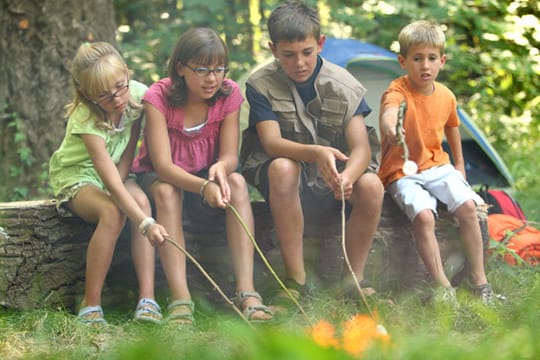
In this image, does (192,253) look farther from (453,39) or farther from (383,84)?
(453,39)

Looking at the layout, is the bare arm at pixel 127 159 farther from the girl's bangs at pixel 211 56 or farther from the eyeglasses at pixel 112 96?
the girl's bangs at pixel 211 56

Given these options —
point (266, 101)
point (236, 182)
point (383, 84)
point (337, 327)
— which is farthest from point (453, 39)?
point (337, 327)

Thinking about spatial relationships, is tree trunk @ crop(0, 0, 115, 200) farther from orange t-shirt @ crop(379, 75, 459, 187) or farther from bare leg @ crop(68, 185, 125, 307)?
orange t-shirt @ crop(379, 75, 459, 187)

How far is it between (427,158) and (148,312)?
131 centimetres

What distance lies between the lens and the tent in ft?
16.9

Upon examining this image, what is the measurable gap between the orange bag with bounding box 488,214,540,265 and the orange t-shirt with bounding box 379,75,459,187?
53cm

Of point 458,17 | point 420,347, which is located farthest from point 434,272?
point 458,17

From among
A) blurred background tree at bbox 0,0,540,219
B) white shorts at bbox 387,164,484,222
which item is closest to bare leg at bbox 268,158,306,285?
white shorts at bbox 387,164,484,222

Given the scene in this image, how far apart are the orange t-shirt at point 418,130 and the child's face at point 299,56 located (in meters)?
0.39

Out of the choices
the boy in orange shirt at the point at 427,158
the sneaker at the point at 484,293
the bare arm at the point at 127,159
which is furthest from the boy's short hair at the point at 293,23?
the sneaker at the point at 484,293

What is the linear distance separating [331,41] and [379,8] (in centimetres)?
198

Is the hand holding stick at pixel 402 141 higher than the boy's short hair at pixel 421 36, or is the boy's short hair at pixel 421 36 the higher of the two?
the boy's short hair at pixel 421 36

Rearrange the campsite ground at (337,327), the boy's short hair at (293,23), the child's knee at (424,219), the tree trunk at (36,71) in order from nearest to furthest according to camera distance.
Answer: the campsite ground at (337,327), the boy's short hair at (293,23), the child's knee at (424,219), the tree trunk at (36,71)

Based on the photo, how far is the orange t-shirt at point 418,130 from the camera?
3.44 metres
